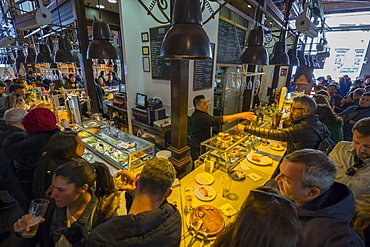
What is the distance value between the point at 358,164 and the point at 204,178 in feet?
5.24

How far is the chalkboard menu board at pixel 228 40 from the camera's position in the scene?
5364 millimetres

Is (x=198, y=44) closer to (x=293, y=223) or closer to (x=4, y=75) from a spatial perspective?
(x=293, y=223)

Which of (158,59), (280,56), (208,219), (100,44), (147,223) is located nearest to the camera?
(147,223)

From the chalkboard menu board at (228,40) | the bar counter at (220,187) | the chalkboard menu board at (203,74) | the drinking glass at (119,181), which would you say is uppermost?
the chalkboard menu board at (228,40)

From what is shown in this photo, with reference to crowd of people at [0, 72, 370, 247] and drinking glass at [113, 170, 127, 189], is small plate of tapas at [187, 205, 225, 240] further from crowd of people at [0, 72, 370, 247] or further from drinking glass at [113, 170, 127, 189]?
drinking glass at [113, 170, 127, 189]

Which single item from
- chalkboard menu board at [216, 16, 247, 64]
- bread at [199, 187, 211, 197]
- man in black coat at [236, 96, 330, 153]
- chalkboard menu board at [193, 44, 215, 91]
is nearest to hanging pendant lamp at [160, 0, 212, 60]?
bread at [199, 187, 211, 197]

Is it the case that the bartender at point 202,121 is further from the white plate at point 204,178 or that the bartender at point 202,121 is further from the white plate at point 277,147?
the white plate at point 204,178

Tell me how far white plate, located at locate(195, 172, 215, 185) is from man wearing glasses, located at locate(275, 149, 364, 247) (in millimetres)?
845

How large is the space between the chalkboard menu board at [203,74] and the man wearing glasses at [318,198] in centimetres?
366

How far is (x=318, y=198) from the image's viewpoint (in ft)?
3.84

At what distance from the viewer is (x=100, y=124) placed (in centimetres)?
326

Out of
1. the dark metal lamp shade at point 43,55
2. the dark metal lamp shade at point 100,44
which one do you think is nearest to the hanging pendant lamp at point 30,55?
the dark metal lamp shade at point 43,55

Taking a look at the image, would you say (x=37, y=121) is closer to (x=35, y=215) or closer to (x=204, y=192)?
(x=35, y=215)

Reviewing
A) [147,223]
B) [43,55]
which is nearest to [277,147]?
[147,223]
